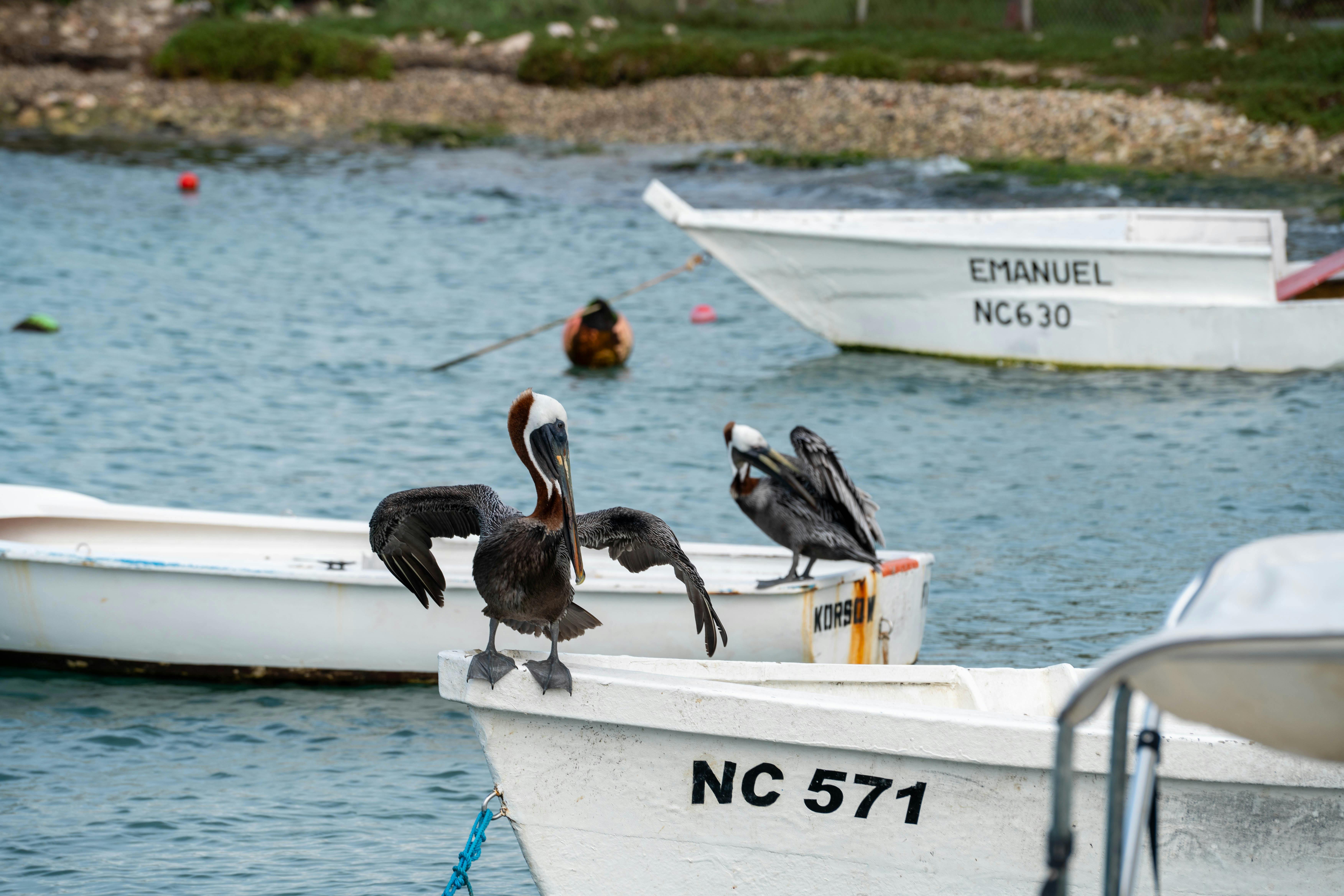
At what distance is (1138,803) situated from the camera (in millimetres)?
2934

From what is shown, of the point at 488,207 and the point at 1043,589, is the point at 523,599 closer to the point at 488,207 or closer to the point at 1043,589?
the point at 1043,589

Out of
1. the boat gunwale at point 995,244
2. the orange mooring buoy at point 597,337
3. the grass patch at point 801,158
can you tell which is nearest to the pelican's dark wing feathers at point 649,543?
the boat gunwale at point 995,244

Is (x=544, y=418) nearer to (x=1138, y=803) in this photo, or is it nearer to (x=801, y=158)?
(x=1138, y=803)

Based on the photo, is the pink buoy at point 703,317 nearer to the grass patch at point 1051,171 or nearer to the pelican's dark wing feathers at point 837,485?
the grass patch at point 1051,171

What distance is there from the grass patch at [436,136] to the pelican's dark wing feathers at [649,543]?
25.8m

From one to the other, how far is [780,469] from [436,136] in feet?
78.7

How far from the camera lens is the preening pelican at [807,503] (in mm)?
7309

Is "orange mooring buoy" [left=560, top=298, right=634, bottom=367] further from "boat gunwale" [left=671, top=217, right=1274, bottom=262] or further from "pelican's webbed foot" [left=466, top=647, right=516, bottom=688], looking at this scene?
"pelican's webbed foot" [left=466, top=647, right=516, bottom=688]

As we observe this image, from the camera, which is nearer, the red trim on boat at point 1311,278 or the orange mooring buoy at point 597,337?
the red trim on boat at point 1311,278

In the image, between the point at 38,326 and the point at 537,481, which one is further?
the point at 38,326

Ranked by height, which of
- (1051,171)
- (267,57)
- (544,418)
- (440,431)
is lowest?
(440,431)

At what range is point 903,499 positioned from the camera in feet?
35.2

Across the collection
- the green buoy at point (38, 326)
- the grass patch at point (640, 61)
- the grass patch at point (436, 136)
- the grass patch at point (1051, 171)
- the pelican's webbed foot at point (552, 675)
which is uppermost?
the grass patch at point (640, 61)


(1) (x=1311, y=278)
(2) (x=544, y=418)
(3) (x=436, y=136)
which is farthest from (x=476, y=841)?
(3) (x=436, y=136)
